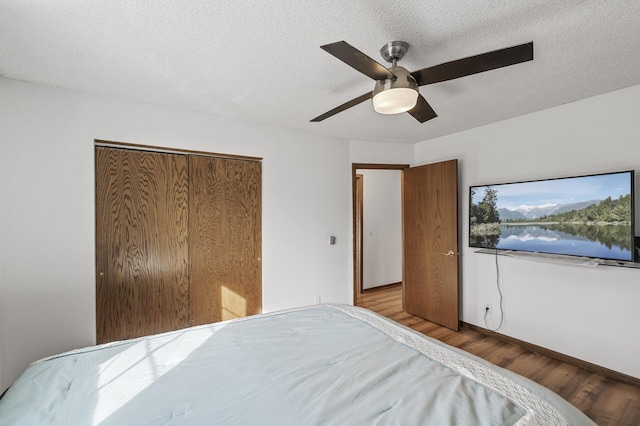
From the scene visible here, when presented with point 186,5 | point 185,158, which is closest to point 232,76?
point 186,5

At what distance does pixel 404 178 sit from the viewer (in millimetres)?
3885

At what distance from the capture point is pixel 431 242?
3525 mm

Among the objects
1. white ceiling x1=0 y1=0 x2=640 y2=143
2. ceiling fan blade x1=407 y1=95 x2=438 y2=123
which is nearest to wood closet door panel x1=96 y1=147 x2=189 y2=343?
white ceiling x1=0 y1=0 x2=640 y2=143

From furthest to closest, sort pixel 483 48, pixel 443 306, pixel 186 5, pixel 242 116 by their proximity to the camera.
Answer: pixel 443 306 → pixel 242 116 → pixel 483 48 → pixel 186 5

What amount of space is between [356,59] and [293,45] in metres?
0.53

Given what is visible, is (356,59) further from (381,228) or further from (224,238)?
(381,228)

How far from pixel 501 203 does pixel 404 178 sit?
1.28 meters

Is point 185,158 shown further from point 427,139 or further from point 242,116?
point 427,139

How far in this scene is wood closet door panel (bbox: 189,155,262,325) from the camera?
8.79ft

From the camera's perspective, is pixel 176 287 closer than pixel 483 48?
No

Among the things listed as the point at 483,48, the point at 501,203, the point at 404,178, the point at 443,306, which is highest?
the point at 483,48

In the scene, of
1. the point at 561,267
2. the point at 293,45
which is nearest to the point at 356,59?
the point at 293,45

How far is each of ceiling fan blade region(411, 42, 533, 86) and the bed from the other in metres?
1.40

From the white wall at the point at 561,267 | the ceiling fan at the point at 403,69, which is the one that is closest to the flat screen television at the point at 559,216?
the white wall at the point at 561,267
